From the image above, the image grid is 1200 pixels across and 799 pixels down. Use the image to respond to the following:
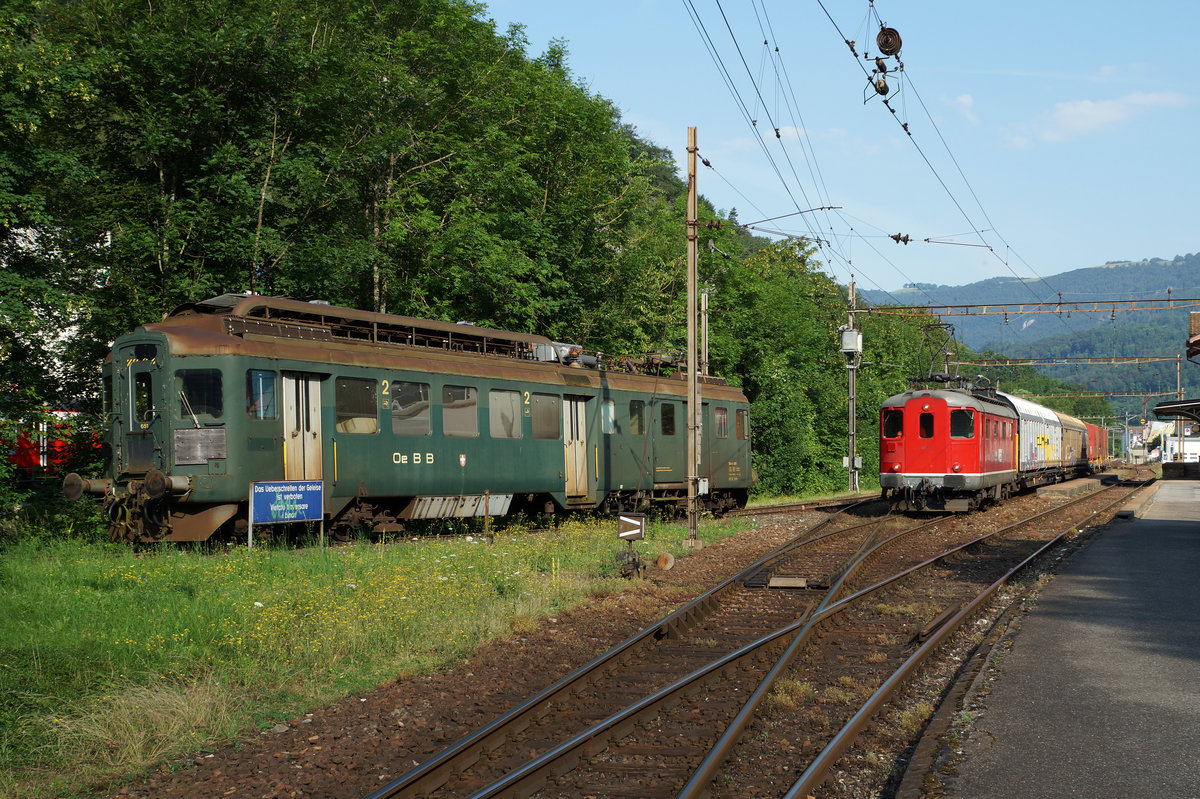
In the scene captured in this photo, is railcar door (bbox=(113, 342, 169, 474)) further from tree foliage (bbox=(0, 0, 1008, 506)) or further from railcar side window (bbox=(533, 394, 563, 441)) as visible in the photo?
railcar side window (bbox=(533, 394, 563, 441))

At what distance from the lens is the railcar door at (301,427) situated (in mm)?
14484

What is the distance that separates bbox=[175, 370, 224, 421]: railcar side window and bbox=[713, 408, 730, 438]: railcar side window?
43.8 feet

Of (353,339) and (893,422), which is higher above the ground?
(353,339)

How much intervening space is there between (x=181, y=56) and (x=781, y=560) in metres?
14.2

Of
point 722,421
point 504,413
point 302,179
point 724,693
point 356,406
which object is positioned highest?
point 302,179

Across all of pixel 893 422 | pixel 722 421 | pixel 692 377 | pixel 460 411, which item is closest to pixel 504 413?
pixel 460 411

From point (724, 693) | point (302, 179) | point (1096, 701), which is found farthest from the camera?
point (302, 179)

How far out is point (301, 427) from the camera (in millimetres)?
14695

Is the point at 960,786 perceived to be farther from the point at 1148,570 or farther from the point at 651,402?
the point at 651,402

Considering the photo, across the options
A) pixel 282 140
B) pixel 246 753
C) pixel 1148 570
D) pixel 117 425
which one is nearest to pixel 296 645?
pixel 246 753

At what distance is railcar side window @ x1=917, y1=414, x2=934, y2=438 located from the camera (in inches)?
989

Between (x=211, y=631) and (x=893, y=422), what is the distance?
20.3 m

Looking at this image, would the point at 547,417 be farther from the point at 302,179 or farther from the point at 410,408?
the point at 302,179

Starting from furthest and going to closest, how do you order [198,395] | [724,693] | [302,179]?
1. [302,179]
2. [198,395]
3. [724,693]
